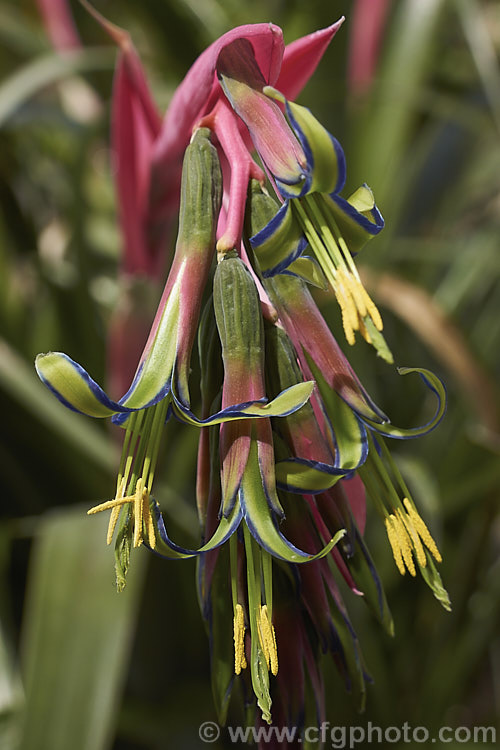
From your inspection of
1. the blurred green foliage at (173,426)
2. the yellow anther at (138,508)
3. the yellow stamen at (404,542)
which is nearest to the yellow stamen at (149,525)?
the yellow anther at (138,508)

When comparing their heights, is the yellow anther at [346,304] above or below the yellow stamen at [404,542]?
above

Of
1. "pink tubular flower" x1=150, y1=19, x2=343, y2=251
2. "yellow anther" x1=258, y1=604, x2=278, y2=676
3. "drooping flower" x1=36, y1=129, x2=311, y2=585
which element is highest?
"pink tubular flower" x1=150, y1=19, x2=343, y2=251

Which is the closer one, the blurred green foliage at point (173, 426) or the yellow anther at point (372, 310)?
the yellow anther at point (372, 310)

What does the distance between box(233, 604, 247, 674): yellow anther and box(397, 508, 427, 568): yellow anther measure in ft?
0.25

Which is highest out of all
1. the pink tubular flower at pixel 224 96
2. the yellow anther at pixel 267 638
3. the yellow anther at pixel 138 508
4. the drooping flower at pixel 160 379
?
the pink tubular flower at pixel 224 96

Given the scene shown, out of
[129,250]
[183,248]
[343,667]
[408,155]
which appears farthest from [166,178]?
[408,155]

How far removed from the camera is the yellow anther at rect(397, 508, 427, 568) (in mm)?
291

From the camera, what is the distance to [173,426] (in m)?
0.80

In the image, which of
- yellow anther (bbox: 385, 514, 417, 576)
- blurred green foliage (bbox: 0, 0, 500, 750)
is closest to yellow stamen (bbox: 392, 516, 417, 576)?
yellow anther (bbox: 385, 514, 417, 576)

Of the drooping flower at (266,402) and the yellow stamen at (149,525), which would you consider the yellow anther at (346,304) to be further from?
the yellow stamen at (149,525)

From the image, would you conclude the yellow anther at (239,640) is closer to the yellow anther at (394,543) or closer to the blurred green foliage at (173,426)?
the yellow anther at (394,543)

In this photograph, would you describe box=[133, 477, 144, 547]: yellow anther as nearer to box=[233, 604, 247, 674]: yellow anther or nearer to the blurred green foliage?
box=[233, 604, 247, 674]: yellow anther

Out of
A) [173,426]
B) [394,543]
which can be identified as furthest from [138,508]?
[173,426]

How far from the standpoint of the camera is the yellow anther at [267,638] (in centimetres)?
27
